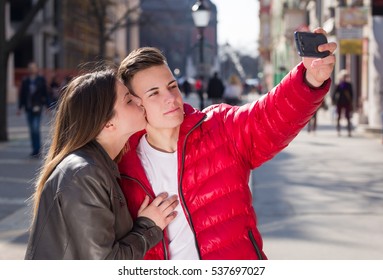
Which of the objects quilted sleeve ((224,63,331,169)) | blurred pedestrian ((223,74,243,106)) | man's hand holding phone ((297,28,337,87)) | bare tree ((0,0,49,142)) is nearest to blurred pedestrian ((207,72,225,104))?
blurred pedestrian ((223,74,243,106))

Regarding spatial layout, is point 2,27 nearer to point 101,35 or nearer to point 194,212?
point 194,212

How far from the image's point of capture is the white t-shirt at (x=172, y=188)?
2805 mm

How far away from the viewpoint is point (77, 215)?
2311 mm

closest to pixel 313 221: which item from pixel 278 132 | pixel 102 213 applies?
pixel 278 132

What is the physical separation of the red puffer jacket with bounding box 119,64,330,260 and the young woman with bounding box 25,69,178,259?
0.28ft

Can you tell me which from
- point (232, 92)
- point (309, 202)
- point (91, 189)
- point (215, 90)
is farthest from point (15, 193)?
point (232, 92)

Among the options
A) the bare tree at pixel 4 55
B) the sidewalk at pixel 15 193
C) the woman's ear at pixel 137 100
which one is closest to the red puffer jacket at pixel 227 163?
the woman's ear at pixel 137 100

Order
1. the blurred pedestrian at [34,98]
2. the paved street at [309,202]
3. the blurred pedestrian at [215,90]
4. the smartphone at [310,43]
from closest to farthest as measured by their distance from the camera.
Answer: the smartphone at [310,43]
the paved street at [309,202]
the blurred pedestrian at [34,98]
the blurred pedestrian at [215,90]

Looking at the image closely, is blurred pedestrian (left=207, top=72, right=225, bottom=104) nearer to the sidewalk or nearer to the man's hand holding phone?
the sidewalk

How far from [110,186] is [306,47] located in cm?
72

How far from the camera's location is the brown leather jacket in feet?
7.62

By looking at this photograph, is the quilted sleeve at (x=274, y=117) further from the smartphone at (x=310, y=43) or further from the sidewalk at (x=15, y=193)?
the sidewalk at (x=15, y=193)

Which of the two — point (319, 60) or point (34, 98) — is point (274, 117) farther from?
point (34, 98)

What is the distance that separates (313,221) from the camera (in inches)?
320
